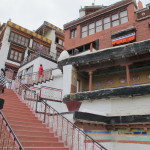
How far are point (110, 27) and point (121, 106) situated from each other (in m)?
9.70

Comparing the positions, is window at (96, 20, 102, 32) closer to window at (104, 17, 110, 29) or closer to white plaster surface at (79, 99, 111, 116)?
window at (104, 17, 110, 29)

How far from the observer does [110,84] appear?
15.3 metres

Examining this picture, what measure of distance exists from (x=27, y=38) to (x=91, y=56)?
20.5 m

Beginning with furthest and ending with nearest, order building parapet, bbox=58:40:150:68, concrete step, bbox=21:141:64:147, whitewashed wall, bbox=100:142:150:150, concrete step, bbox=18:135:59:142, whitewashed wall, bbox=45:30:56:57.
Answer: whitewashed wall, bbox=45:30:56:57
building parapet, bbox=58:40:150:68
whitewashed wall, bbox=100:142:150:150
concrete step, bbox=18:135:59:142
concrete step, bbox=21:141:64:147

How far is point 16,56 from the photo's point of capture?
28.7 metres

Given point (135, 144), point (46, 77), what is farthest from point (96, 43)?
point (135, 144)

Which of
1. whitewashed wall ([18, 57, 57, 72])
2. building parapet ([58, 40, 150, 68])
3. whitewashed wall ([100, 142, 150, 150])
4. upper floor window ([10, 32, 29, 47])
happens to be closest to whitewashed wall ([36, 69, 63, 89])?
building parapet ([58, 40, 150, 68])

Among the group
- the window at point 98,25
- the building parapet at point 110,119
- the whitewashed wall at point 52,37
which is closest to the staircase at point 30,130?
the building parapet at point 110,119

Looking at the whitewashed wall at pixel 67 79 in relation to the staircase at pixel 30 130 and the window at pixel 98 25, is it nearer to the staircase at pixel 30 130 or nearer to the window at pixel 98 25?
the staircase at pixel 30 130

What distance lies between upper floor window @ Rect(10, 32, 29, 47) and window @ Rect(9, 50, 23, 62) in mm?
1865

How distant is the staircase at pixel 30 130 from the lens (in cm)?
704

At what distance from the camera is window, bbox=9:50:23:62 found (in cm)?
2811

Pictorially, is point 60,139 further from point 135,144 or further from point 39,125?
point 135,144

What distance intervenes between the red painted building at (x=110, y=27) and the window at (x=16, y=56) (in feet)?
38.4
